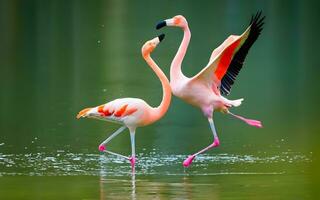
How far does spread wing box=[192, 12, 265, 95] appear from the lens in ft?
37.9

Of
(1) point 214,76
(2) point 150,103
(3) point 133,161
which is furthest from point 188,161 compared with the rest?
(2) point 150,103

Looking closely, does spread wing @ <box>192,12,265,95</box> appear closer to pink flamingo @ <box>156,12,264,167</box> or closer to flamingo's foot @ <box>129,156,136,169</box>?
pink flamingo @ <box>156,12,264,167</box>

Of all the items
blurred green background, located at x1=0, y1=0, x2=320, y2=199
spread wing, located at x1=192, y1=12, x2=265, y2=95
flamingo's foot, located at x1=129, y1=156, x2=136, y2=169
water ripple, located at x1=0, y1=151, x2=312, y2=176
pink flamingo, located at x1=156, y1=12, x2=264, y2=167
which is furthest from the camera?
pink flamingo, located at x1=156, y1=12, x2=264, y2=167

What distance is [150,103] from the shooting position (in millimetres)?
17781

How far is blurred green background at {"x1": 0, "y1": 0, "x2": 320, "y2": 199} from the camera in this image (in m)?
10.4

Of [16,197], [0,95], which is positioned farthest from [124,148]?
[0,95]

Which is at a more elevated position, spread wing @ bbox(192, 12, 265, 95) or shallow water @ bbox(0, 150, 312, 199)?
spread wing @ bbox(192, 12, 265, 95)

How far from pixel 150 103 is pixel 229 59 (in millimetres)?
6039

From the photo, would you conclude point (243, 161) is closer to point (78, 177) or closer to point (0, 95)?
point (78, 177)

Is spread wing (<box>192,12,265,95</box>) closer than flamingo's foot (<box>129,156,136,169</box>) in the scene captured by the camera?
No

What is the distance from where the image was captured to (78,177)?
1073 cm

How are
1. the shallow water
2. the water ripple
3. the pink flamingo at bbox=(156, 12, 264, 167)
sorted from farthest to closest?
the pink flamingo at bbox=(156, 12, 264, 167)
the water ripple
the shallow water

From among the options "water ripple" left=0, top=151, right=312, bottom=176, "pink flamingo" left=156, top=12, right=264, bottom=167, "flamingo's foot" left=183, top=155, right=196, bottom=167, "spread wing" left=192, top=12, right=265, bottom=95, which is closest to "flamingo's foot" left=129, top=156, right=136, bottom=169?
"water ripple" left=0, top=151, right=312, bottom=176

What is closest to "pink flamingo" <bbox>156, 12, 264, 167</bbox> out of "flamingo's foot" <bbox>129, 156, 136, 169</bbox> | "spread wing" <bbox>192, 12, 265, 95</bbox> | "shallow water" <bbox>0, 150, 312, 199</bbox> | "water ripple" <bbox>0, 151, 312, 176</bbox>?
"spread wing" <bbox>192, 12, 265, 95</bbox>
